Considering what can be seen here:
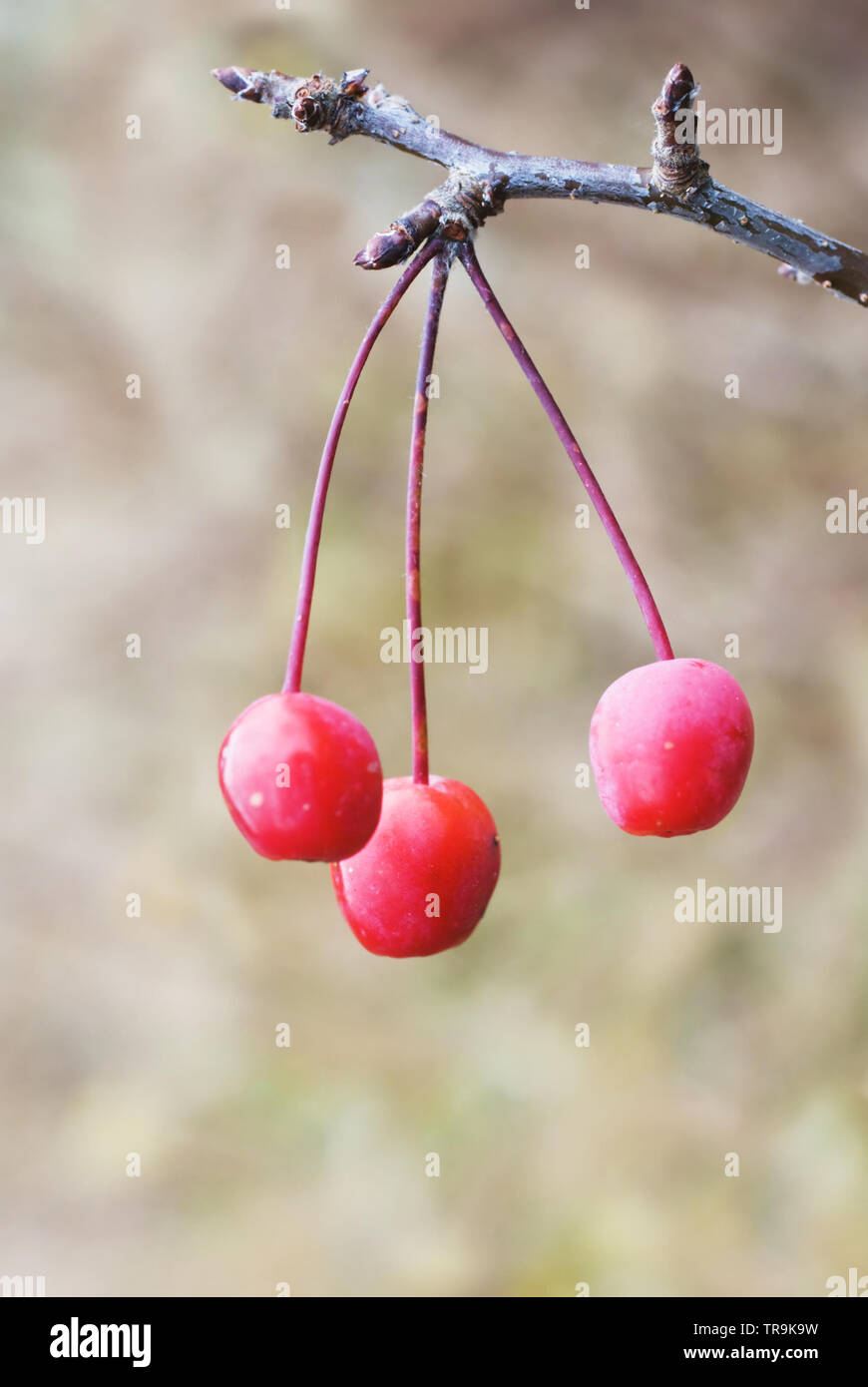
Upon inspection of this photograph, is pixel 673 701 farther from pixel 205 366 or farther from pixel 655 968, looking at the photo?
pixel 205 366

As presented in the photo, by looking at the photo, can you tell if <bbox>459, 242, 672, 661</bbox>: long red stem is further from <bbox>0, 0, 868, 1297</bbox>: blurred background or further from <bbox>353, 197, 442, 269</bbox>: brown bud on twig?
<bbox>0, 0, 868, 1297</bbox>: blurred background

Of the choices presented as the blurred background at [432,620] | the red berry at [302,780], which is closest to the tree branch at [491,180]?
the red berry at [302,780]

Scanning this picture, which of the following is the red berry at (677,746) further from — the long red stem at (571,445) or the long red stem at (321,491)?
the long red stem at (321,491)

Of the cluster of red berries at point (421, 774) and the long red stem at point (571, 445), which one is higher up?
the long red stem at point (571, 445)

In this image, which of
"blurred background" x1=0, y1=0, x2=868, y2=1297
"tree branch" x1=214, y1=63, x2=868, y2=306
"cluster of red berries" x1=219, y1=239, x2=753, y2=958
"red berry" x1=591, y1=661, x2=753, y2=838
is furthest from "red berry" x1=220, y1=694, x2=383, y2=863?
"blurred background" x1=0, y1=0, x2=868, y2=1297

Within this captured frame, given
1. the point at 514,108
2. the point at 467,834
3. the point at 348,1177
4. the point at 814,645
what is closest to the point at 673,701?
the point at 467,834
